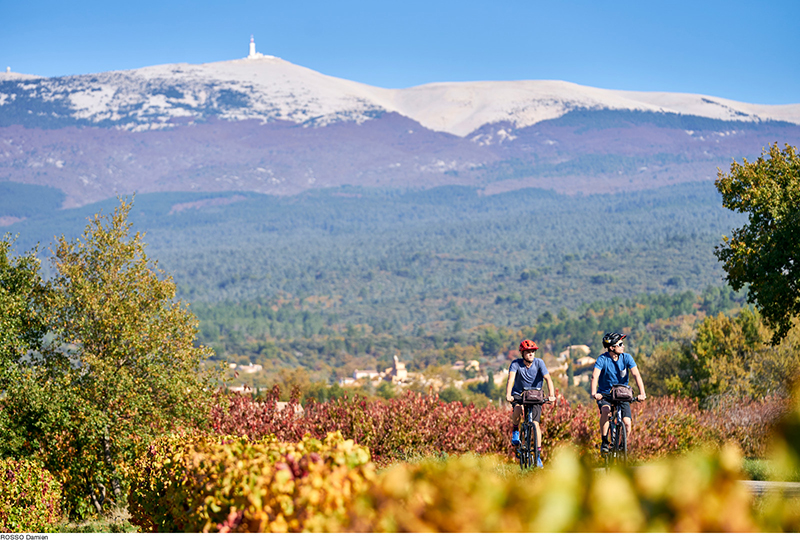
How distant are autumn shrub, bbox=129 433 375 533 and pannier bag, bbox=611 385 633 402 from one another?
474 cm

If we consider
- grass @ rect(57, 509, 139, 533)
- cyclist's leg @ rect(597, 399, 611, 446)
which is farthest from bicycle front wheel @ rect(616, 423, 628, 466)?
grass @ rect(57, 509, 139, 533)

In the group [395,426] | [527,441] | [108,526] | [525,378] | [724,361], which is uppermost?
[525,378]

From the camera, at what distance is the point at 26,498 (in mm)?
9977

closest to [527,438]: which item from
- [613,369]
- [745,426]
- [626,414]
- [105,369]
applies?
[626,414]

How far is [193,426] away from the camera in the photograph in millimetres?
13555

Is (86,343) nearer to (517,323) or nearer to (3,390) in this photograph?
(3,390)

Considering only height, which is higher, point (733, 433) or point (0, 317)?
point (0, 317)

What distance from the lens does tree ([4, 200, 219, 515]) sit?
1233cm

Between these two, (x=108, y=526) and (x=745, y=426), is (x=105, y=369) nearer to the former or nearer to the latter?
(x=108, y=526)

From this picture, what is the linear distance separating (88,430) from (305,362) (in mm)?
133096

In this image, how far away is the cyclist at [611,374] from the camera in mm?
9133

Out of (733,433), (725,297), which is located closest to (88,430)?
(733,433)

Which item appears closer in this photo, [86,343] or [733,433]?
[86,343]

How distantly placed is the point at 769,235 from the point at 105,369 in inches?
545
